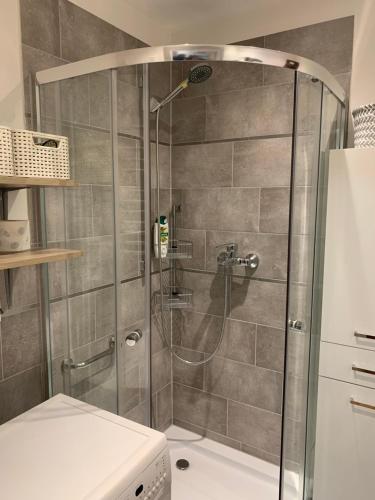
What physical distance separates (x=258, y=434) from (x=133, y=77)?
204 centimetres

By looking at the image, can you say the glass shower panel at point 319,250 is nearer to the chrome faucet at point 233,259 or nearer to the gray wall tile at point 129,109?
the chrome faucet at point 233,259

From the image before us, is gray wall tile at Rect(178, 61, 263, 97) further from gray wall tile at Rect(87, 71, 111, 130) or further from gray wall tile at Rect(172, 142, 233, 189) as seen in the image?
gray wall tile at Rect(87, 71, 111, 130)

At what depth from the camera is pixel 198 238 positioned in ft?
7.14

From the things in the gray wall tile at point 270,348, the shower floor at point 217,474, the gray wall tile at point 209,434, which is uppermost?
the gray wall tile at point 270,348

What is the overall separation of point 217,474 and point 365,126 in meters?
2.00

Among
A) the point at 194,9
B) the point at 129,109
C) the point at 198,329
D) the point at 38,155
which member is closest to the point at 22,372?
the point at 38,155

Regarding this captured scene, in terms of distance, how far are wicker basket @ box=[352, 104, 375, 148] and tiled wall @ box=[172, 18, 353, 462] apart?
12.4 inches

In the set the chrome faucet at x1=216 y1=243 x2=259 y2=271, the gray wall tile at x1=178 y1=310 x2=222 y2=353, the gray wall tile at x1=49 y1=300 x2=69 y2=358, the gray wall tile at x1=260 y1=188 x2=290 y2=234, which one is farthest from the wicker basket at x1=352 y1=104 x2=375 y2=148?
the gray wall tile at x1=49 y1=300 x2=69 y2=358

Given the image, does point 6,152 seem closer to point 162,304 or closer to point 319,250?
point 162,304

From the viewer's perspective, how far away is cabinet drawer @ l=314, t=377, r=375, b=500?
1626 millimetres

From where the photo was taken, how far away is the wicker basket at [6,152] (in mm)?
1102

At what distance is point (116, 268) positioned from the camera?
156 cm

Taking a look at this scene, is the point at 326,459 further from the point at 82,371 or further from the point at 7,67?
the point at 7,67

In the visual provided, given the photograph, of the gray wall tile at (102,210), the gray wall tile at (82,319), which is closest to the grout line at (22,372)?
the gray wall tile at (82,319)
